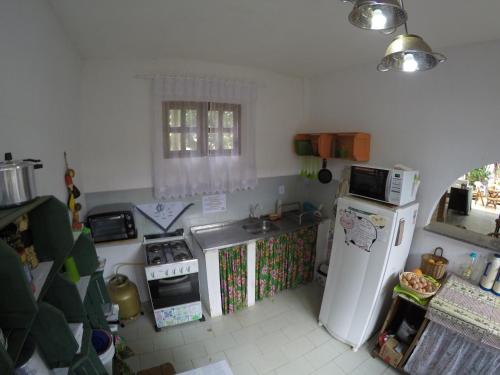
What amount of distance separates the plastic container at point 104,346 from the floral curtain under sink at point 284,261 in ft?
4.85

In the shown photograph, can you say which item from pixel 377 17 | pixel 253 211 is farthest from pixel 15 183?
pixel 253 211

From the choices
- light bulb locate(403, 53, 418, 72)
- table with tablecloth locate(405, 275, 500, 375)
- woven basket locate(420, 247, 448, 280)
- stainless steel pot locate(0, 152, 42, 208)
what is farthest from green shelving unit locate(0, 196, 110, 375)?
woven basket locate(420, 247, 448, 280)

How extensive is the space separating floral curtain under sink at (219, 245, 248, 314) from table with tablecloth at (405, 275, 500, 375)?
4.96ft

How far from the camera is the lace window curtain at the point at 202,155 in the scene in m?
2.31

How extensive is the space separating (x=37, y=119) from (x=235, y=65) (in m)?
1.87

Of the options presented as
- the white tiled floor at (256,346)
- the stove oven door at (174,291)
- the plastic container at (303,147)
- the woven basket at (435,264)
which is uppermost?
the plastic container at (303,147)

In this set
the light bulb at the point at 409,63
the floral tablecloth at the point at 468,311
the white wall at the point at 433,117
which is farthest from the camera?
the white wall at the point at 433,117

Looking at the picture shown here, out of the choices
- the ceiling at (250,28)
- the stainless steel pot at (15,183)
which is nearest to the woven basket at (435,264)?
the ceiling at (250,28)

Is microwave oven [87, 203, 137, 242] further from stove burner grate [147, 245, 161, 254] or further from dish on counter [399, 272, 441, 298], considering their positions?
dish on counter [399, 272, 441, 298]

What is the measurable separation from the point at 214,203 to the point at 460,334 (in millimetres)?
2275

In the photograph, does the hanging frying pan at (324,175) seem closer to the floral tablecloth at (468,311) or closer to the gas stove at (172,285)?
the floral tablecloth at (468,311)

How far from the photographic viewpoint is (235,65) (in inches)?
100

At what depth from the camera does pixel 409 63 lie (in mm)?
1111

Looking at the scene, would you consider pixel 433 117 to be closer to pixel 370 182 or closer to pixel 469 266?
pixel 370 182
